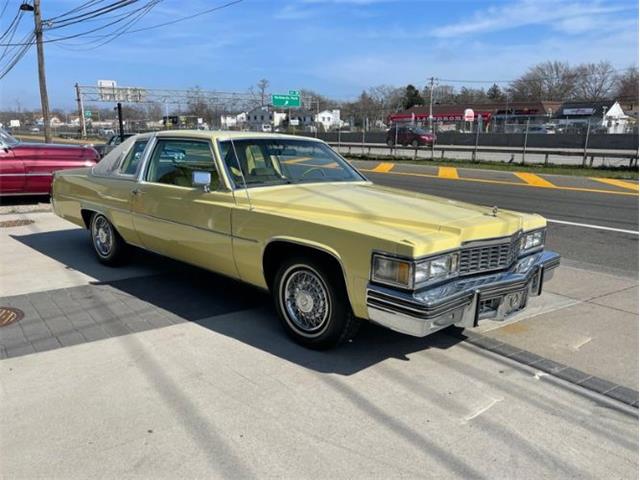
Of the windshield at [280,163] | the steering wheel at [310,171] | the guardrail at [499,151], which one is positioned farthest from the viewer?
the guardrail at [499,151]

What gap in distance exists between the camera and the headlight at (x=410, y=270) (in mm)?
3271

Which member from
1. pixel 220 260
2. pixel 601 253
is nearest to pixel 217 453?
pixel 220 260

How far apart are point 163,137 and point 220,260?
5.52ft

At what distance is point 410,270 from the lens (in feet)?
10.7

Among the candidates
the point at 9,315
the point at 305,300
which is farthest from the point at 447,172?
the point at 9,315

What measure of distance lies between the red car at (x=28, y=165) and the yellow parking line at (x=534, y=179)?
40.9ft

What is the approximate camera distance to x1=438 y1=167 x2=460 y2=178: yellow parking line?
61.5ft

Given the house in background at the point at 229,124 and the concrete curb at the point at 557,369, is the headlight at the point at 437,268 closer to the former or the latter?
the concrete curb at the point at 557,369

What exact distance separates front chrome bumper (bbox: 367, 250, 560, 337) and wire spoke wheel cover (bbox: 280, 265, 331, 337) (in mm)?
510

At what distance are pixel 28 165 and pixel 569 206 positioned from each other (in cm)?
1111

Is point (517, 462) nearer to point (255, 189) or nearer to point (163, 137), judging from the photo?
point (255, 189)

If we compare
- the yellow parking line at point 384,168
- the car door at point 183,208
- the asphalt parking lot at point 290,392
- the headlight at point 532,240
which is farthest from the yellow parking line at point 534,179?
the car door at point 183,208

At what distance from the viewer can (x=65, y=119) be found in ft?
406

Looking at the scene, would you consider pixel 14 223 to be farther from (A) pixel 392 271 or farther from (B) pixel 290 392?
(A) pixel 392 271
